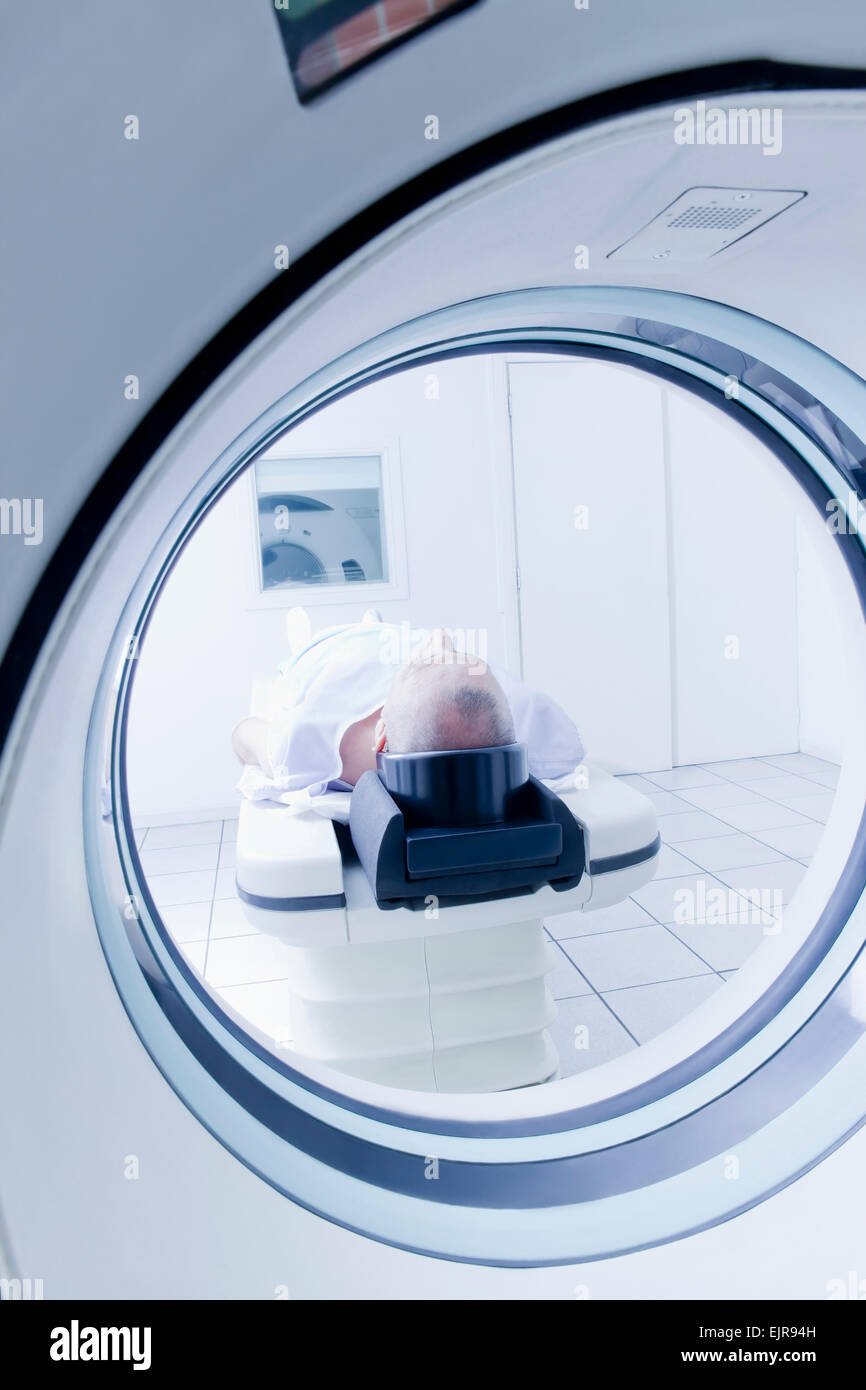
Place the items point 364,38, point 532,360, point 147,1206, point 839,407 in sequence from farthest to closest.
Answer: point 532,360, point 839,407, point 147,1206, point 364,38

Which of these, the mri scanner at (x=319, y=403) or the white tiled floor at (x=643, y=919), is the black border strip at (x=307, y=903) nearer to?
the mri scanner at (x=319, y=403)

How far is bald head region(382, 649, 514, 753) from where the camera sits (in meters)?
1.64

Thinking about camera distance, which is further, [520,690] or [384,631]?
[384,631]

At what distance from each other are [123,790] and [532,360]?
11.1ft

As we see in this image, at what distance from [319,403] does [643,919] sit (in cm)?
218

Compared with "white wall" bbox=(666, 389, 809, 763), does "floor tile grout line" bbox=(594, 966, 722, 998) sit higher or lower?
lower

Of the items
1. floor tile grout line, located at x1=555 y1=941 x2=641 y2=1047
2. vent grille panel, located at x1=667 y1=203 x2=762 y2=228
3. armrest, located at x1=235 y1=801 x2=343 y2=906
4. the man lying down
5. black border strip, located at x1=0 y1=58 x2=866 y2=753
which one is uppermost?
vent grille panel, located at x1=667 y1=203 x2=762 y2=228

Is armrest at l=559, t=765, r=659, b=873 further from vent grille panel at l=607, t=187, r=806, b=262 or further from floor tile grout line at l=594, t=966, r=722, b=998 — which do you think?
vent grille panel at l=607, t=187, r=806, b=262

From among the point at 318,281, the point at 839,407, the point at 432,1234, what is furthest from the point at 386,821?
the point at 318,281

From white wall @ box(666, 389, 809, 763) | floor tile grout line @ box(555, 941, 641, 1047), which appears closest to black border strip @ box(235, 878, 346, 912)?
floor tile grout line @ box(555, 941, 641, 1047)

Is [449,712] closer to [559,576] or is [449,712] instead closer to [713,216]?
[713,216]
